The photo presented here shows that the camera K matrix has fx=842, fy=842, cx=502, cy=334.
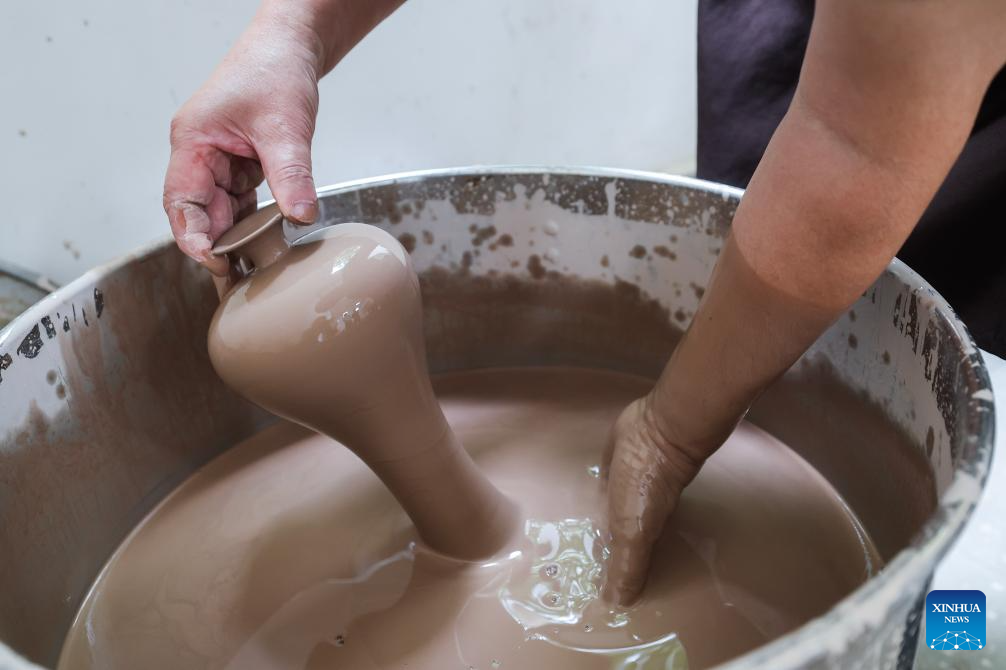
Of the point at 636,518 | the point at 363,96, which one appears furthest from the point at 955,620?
the point at 363,96

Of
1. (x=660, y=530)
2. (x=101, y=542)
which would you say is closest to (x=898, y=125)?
(x=660, y=530)

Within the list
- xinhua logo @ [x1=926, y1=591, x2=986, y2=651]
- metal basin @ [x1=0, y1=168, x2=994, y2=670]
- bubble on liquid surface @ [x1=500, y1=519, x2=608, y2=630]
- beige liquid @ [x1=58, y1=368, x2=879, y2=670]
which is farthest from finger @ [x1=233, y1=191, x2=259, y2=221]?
xinhua logo @ [x1=926, y1=591, x2=986, y2=651]

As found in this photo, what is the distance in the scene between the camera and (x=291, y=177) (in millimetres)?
733

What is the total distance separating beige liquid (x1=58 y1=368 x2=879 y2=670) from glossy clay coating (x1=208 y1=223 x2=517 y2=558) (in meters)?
0.07

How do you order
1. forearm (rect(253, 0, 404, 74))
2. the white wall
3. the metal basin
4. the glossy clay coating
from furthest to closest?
the white wall
forearm (rect(253, 0, 404, 74))
the metal basin
the glossy clay coating

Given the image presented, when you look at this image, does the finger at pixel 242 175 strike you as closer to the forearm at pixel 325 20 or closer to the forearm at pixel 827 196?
the forearm at pixel 325 20

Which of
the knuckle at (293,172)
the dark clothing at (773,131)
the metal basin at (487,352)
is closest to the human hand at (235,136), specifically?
the knuckle at (293,172)

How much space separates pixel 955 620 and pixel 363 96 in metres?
1.26

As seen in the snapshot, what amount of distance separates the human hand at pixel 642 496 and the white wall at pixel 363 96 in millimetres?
994

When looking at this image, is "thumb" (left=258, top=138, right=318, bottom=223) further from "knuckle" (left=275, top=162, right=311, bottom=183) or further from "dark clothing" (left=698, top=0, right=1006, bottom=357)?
"dark clothing" (left=698, top=0, right=1006, bottom=357)

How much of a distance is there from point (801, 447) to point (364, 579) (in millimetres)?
519

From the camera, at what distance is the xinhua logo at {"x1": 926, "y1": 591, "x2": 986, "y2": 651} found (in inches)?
28.2

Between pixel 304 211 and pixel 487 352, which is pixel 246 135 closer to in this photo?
pixel 304 211

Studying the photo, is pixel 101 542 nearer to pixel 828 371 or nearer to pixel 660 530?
pixel 660 530
